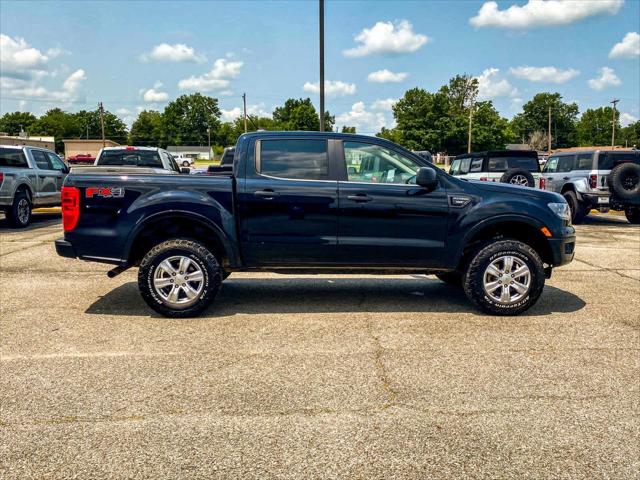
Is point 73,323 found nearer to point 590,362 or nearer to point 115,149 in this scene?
point 590,362

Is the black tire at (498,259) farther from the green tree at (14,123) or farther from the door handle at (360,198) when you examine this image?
the green tree at (14,123)

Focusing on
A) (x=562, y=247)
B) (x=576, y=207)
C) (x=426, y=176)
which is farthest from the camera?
(x=576, y=207)

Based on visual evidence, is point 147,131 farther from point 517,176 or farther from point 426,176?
point 426,176

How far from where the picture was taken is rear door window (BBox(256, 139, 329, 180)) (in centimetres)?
571

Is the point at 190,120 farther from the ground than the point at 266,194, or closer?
farther from the ground

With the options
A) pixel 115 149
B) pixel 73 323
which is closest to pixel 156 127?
pixel 115 149

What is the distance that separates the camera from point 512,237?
607 cm

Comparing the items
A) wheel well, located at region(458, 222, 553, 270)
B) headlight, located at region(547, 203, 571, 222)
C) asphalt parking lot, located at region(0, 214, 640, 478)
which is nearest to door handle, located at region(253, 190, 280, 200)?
asphalt parking lot, located at region(0, 214, 640, 478)

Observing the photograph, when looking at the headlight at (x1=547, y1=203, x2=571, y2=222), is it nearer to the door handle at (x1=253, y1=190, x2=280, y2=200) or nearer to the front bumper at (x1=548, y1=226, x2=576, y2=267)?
the front bumper at (x1=548, y1=226, x2=576, y2=267)

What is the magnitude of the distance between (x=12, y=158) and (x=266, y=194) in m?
10.4

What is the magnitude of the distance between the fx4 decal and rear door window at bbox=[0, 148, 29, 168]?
358 inches

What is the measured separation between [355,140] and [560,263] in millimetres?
2503

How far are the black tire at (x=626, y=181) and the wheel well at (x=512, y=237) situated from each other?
29.1 ft

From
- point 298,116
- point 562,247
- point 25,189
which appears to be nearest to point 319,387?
point 562,247
